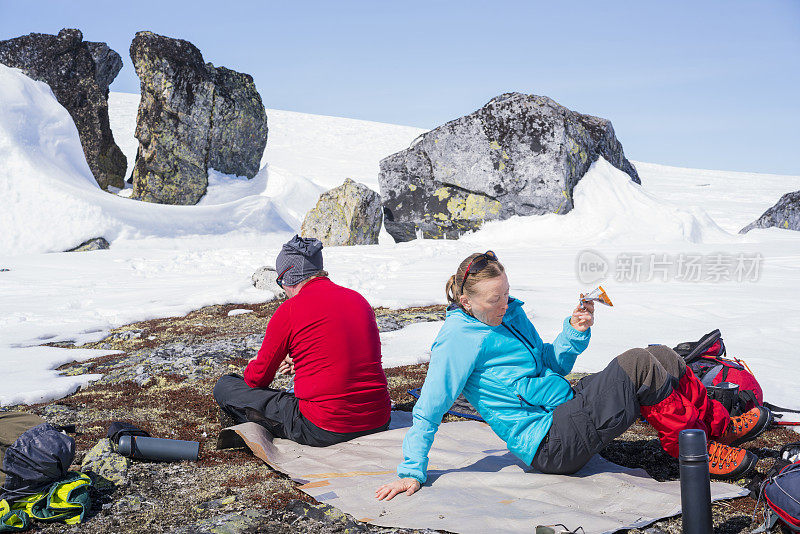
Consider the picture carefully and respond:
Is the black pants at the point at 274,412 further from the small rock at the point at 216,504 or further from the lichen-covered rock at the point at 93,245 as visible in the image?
the lichen-covered rock at the point at 93,245

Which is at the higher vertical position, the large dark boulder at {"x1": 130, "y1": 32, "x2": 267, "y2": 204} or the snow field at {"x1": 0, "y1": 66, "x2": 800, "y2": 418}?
the large dark boulder at {"x1": 130, "y1": 32, "x2": 267, "y2": 204}

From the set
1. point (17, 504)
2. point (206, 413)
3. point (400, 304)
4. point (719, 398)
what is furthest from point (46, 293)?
point (719, 398)

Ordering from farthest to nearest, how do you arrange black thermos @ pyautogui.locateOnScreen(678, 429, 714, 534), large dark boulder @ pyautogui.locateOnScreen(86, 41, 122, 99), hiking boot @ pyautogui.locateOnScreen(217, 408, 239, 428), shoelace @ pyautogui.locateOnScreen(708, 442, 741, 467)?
large dark boulder @ pyautogui.locateOnScreen(86, 41, 122, 99) → hiking boot @ pyautogui.locateOnScreen(217, 408, 239, 428) → shoelace @ pyautogui.locateOnScreen(708, 442, 741, 467) → black thermos @ pyautogui.locateOnScreen(678, 429, 714, 534)

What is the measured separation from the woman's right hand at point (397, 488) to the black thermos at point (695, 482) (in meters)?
1.46

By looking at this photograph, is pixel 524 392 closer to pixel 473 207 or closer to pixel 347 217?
pixel 473 207

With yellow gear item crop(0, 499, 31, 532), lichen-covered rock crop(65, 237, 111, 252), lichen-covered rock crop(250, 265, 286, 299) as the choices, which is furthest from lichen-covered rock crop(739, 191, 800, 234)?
lichen-covered rock crop(65, 237, 111, 252)

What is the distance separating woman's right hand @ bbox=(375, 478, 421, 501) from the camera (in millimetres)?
3709

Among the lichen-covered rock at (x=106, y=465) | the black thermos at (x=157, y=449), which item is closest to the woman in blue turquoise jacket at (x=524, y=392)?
the black thermos at (x=157, y=449)

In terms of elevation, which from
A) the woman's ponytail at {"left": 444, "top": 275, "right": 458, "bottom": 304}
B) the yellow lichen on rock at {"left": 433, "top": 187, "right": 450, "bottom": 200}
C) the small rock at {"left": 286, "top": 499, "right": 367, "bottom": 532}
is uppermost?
the yellow lichen on rock at {"left": 433, "top": 187, "right": 450, "bottom": 200}

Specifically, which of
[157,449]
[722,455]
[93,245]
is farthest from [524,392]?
[93,245]

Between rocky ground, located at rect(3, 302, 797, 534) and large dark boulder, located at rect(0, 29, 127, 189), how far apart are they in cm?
2928

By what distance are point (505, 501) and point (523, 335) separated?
3.17 feet

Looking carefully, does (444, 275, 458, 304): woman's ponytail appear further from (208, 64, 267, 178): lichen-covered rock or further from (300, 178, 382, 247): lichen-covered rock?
(208, 64, 267, 178): lichen-covered rock

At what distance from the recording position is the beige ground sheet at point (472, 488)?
3.41 metres
